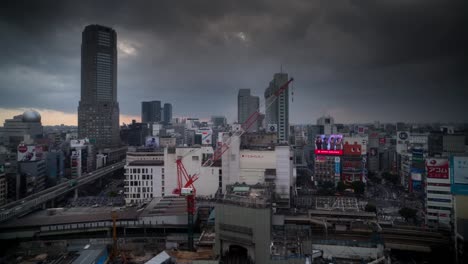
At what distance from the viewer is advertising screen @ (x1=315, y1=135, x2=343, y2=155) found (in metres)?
27.0

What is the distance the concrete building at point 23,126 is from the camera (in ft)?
119

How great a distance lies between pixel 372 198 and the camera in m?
23.4

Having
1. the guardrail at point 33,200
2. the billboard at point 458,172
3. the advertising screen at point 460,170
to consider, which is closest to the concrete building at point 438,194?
the billboard at point 458,172

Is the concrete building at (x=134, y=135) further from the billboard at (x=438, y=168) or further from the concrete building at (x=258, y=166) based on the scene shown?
the billboard at (x=438, y=168)

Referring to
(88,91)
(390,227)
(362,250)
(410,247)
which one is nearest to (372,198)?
(390,227)

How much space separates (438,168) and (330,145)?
1117 cm

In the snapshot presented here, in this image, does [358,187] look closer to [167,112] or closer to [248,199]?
[248,199]

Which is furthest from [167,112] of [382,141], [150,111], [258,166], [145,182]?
[258,166]

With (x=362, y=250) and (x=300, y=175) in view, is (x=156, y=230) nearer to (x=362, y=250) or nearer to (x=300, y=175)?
(x=362, y=250)

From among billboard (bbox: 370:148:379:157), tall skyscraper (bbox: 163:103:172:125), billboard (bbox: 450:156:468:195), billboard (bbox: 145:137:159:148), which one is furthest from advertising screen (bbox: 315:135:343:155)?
tall skyscraper (bbox: 163:103:172:125)

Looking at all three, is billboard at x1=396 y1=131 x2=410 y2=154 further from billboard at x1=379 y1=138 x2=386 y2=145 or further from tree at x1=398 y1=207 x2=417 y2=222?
tree at x1=398 y1=207 x2=417 y2=222

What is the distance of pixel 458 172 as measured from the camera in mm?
14406

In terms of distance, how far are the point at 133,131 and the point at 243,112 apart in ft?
83.8

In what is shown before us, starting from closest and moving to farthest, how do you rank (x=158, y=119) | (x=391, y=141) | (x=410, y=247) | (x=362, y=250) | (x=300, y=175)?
(x=362, y=250) → (x=410, y=247) → (x=300, y=175) → (x=391, y=141) → (x=158, y=119)
